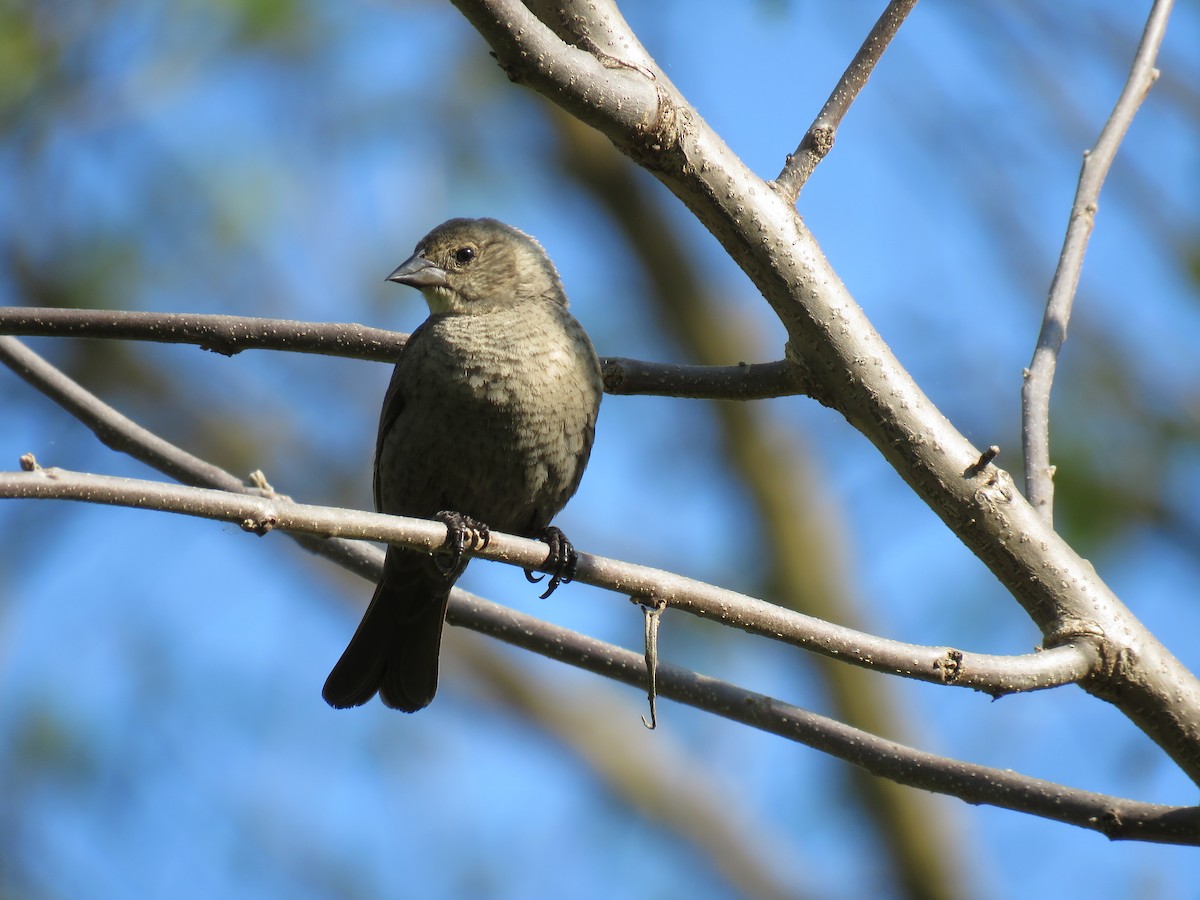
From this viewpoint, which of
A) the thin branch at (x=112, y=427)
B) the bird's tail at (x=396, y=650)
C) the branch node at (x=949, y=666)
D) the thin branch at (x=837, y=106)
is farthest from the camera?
the bird's tail at (x=396, y=650)

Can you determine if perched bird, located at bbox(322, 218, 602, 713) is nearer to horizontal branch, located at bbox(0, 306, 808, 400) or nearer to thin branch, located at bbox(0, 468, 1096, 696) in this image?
horizontal branch, located at bbox(0, 306, 808, 400)

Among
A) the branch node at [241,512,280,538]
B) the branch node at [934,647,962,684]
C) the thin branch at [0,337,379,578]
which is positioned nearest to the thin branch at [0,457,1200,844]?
the branch node at [241,512,280,538]

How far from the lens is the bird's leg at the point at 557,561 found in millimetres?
2376

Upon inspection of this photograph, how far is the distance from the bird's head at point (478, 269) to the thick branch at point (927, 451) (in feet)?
5.58

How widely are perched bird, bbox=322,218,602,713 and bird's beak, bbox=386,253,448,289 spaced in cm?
1

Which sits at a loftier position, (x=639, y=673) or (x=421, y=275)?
(x=421, y=275)

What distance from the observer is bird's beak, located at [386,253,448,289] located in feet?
13.3

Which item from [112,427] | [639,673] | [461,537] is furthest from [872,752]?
[112,427]

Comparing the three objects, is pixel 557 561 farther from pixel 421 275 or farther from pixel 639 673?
pixel 421 275

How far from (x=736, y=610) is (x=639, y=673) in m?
0.63

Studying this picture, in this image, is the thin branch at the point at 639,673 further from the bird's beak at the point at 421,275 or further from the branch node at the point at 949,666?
the bird's beak at the point at 421,275

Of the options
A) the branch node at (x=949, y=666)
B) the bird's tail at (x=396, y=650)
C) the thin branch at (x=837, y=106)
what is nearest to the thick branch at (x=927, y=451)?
the thin branch at (x=837, y=106)

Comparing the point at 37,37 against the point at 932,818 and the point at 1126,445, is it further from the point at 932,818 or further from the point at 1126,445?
the point at 932,818

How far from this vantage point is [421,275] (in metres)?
4.10
